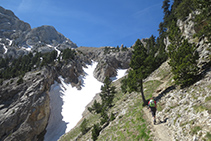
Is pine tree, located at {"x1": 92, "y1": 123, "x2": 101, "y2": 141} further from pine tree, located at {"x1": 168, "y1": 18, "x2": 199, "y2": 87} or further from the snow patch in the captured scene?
the snow patch

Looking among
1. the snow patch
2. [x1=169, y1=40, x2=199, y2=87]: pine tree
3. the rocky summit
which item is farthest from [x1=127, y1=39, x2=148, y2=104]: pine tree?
the snow patch

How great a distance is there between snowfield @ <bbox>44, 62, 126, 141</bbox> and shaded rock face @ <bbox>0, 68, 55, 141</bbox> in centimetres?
360

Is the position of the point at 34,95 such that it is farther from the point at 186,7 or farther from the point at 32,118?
the point at 186,7

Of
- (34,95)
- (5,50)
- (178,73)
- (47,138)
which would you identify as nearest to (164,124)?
(178,73)

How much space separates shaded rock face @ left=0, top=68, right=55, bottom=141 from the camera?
37.3m

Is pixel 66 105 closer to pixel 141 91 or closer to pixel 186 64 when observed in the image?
pixel 141 91

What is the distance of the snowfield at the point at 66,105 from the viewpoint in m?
44.3

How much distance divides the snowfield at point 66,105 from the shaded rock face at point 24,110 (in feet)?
11.8

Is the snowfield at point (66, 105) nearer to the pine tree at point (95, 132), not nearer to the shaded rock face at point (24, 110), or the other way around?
the shaded rock face at point (24, 110)

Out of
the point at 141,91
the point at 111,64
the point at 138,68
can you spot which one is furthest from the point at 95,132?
the point at 111,64

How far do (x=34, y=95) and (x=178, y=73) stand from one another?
2049 inches

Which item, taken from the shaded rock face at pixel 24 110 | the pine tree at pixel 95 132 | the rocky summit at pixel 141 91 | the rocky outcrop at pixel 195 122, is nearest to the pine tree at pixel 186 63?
the rocky summit at pixel 141 91

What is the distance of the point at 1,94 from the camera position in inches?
1805

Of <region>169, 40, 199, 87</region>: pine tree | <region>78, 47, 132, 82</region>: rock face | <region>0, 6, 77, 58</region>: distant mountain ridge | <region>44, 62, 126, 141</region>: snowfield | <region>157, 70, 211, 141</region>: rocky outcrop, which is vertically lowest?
<region>157, 70, 211, 141</region>: rocky outcrop
